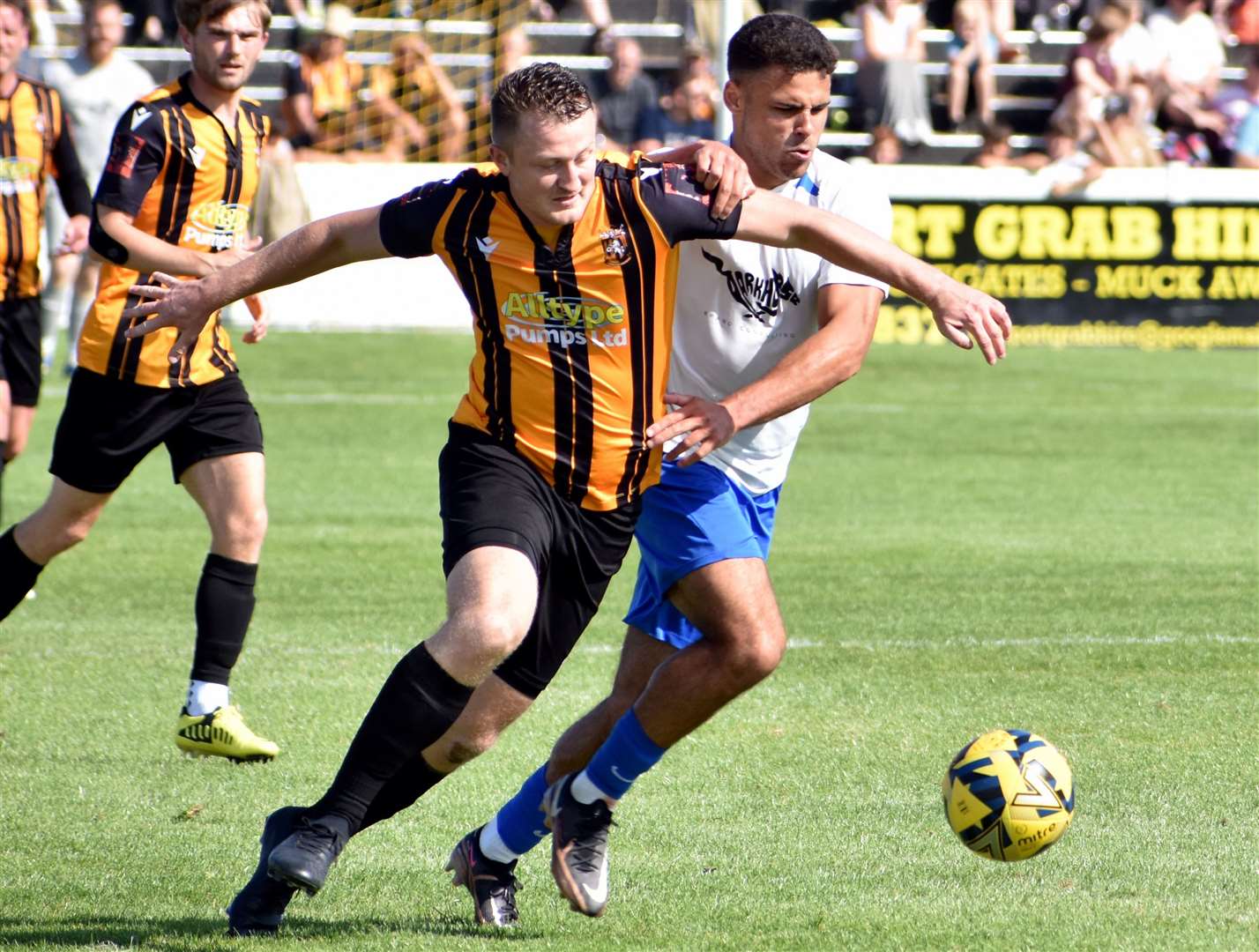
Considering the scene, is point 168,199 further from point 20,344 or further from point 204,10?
point 20,344

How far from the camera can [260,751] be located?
604 cm

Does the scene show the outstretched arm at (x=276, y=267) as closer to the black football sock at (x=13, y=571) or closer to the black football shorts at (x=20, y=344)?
the black football sock at (x=13, y=571)

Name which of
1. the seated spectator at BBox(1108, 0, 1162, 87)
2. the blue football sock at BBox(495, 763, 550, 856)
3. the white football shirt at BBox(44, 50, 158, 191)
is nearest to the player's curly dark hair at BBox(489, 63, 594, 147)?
the blue football sock at BBox(495, 763, 550, 856)

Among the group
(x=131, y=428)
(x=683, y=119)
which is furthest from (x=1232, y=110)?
(x=131, y=428)

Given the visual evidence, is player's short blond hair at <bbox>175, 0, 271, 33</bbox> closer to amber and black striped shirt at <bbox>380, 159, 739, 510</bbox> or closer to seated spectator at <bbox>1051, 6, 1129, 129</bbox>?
amber and black striped shirt at <bbox>380, 159, 739, 510</bbox>

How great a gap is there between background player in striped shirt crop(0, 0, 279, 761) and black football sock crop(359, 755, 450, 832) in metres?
1.69

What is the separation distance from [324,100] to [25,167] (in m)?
13.4

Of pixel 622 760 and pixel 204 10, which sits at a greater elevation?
pixel 204 10

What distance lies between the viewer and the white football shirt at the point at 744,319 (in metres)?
5.03

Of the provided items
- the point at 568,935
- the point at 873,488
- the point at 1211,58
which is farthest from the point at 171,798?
the point at 1211,58

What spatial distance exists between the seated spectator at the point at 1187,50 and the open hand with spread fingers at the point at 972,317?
19244mm

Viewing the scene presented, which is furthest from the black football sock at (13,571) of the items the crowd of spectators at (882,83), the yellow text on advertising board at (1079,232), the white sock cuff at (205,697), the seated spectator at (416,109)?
the seated spectator at (416,109)

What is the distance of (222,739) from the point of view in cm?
602

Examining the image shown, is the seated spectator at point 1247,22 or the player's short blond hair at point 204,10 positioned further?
the seated spectator at point 1247,22
